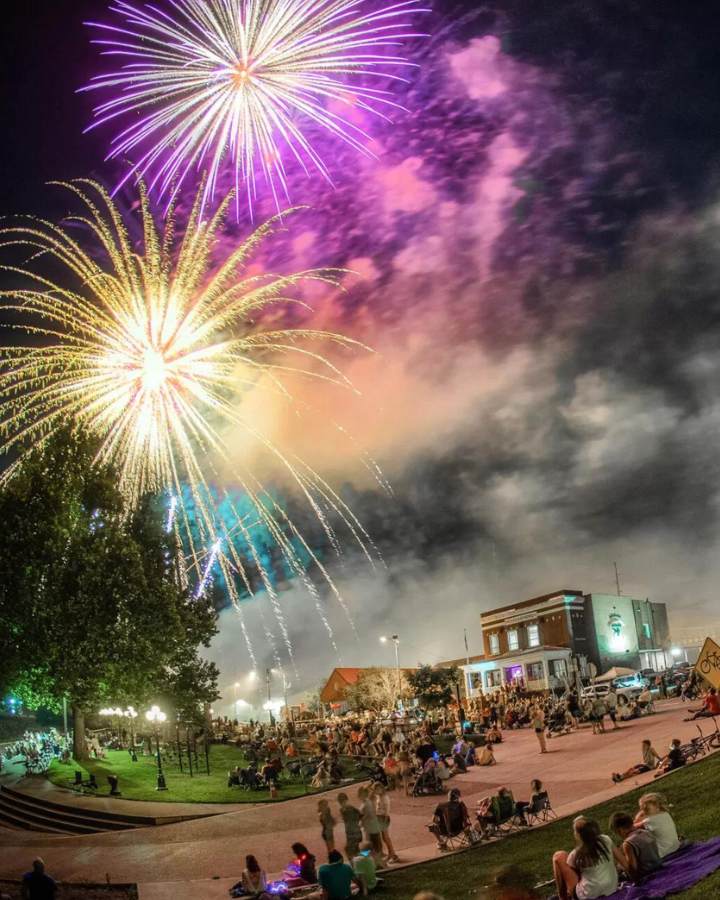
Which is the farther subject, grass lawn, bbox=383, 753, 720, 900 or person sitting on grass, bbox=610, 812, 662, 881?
grass lawn, bbox=383, 753, 720, 900

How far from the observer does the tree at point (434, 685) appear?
191 ft

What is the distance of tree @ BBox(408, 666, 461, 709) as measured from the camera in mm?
58094

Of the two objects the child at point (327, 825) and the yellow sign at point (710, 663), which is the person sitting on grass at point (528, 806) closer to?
the child at point (327, 825)

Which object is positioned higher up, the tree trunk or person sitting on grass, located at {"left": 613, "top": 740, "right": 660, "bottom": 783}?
the tree trunk

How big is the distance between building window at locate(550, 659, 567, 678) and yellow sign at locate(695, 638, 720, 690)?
135 feet

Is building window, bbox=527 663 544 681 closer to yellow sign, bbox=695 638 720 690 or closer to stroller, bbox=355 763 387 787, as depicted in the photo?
stroller, bbox=355 763 387 787

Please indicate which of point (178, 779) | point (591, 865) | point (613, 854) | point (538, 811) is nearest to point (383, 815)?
point (538, 811)

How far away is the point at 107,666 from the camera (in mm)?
29453

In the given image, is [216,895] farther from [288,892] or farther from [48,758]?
[48,758]

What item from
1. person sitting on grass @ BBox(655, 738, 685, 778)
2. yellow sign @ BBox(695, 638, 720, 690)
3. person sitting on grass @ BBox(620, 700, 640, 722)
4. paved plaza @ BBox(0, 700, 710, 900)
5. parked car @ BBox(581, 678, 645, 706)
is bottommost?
paved plaza @ BBox(0, 700, 710, 900)

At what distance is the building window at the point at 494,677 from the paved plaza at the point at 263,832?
111ft

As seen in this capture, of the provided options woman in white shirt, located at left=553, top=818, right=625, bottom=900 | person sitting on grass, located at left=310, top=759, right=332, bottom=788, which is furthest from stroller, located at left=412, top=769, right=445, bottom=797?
woman in white shirt, located at left=553, top=818, right=625, bottom=900

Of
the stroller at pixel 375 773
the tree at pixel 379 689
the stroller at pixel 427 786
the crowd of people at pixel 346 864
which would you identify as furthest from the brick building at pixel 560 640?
the crowd of people at pixel 346 864

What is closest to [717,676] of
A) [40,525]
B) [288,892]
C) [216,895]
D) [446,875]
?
[446,875]
